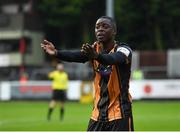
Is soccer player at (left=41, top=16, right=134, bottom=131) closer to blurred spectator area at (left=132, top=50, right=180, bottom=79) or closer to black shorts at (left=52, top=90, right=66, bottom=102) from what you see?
black shorts at (left=52, top=90, right=66, bottom=102)

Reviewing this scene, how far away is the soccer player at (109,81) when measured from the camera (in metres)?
7.48

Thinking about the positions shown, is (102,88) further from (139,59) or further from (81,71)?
(139,59)

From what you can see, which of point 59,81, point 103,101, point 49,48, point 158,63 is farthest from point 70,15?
point 49,48

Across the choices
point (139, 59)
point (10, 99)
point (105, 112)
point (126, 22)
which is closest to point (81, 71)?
point (139, 59)

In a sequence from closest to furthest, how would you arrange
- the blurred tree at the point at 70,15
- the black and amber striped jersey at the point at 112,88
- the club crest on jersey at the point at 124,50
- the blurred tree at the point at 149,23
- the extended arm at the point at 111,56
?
the extended arm at the point at 111,56
the club crest on jersey at the point at 124,50
the black and amber striped jersey at the point at 112,88
the blurred tree at the point at 149,23
the blurred tree at the point at 70,15

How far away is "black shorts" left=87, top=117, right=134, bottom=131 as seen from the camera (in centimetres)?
762

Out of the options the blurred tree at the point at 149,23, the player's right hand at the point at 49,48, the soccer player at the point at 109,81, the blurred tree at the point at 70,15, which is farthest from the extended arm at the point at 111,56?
the blurred tree at the point at 70,15

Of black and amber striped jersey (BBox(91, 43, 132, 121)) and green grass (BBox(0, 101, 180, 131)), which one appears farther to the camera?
green grass (BBox(0, 101, 180, 131))

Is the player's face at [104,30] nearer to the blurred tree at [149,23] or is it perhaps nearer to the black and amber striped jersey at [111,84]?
the black and amber striped jersey at [111,84]

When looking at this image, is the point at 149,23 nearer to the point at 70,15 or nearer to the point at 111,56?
the point at 70,15

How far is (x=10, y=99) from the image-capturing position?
127 feet

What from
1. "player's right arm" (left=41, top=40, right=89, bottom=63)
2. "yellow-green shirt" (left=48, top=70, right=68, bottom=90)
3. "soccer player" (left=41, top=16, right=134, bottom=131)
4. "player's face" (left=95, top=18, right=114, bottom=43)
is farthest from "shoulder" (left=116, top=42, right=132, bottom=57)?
"yellow-green shirt" (left=48, top=70, right=68, bottom=90)

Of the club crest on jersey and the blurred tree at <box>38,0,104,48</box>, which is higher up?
the blurred tree at <box>38,0,104,48</box>

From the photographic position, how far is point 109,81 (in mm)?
7605
